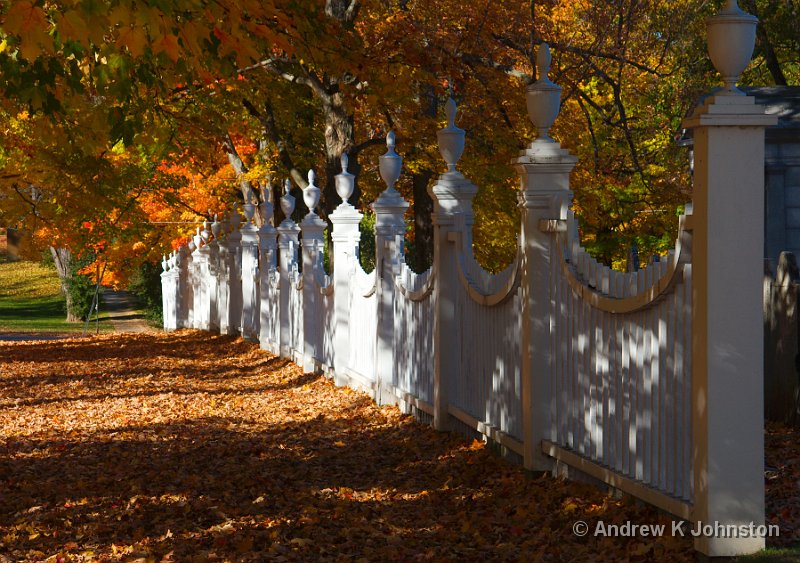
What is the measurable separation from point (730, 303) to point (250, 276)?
643 inches

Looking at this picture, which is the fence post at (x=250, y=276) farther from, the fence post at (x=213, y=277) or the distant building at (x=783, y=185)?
the distant building at (x=783, y=185)

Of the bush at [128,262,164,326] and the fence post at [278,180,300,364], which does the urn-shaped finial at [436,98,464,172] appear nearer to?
the fence post at [278,180,300,364]

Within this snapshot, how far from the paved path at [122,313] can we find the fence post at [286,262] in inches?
897

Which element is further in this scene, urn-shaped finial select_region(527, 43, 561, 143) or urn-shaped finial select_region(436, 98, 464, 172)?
urn-shaped finial select_region(436, 98, 464, 172)

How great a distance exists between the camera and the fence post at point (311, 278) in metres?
14.7

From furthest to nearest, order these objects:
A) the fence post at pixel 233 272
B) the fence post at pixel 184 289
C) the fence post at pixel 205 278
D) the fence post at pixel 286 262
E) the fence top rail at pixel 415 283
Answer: the fence post at pixel 184 289 → the fence post at pixel 205 278 → the fence post at pixel 233 272 → the fence post at pixel 286 262 → the fence top rail at pixel 415 283

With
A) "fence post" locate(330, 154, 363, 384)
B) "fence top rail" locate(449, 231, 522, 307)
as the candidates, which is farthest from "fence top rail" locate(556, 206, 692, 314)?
"fence post" locate(330, 154, 363, 384)

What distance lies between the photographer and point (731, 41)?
4891 millimetres

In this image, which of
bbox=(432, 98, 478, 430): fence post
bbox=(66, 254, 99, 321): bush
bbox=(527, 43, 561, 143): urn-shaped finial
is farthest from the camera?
bbox=(66, 254, 99, 321): bush

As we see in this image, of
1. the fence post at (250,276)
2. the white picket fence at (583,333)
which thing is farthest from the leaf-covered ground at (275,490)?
the fence post at (250,276)

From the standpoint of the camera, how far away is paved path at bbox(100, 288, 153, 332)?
141ft

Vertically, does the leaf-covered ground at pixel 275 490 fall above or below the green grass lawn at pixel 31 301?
above

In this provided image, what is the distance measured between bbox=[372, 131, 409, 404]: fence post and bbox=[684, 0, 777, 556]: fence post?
6269 millimetres

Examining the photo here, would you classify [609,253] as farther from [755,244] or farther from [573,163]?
[755,244]
